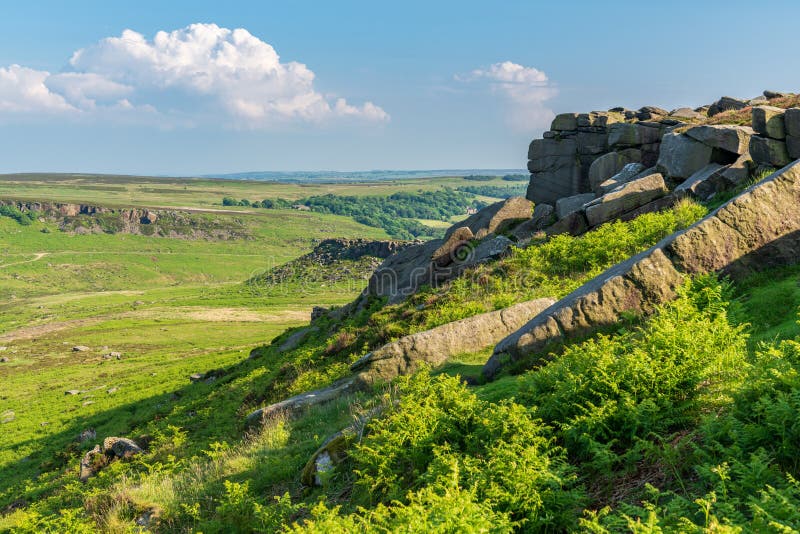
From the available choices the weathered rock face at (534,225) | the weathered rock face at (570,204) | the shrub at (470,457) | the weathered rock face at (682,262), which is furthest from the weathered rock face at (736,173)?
the shrub at (470,457)

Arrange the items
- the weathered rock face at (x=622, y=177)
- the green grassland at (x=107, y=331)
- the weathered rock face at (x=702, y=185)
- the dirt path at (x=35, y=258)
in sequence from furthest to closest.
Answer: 1. the dirt path at (x=35, y=258)
2. the green grassland at (x=107, y=331)
3. the weathered rock face at (x=622, y=177)
4. the weathered rock face at (x=702, y=185)

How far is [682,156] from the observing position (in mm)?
30562

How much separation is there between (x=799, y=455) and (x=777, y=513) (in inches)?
57.8

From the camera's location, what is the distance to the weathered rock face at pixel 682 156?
29812 millimetres

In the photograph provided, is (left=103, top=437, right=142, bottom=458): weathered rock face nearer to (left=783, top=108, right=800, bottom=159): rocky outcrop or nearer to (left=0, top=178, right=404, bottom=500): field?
(left=0, top=178, right=404, bottom=500): field

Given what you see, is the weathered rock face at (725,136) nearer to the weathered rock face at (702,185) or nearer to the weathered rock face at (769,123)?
the weathered rock face at (702,185)

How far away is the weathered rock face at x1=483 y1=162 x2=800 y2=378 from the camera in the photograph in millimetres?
13430

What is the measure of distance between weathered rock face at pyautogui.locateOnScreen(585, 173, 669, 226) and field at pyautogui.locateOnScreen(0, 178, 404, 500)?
1378 inches

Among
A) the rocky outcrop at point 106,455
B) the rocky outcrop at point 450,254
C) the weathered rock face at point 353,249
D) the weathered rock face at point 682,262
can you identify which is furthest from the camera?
the weathered rock face at point 353,249

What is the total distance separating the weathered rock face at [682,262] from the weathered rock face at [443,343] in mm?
4397

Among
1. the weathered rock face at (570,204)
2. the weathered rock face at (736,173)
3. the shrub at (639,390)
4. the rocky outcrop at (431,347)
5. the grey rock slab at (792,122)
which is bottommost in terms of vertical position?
the rocky outcrop at (431,347)

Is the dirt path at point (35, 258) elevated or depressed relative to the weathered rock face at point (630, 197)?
depressed

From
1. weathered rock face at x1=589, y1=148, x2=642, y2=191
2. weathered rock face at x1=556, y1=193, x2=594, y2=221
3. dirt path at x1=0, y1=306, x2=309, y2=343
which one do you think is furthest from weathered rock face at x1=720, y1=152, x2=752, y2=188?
dirt path at x1=0, y1=306, x2=309, y2=343

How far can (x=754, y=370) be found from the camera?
24.5ft
